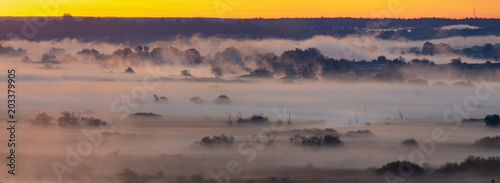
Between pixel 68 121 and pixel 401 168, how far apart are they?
13.8 m

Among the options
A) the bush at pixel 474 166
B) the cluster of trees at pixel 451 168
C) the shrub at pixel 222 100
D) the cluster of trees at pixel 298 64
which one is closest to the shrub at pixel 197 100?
the shrub at pixel 222 100

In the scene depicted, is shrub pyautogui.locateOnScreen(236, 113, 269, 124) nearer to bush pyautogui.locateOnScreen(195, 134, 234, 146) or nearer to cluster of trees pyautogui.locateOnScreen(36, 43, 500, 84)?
bush pyautogui.locateOnScreen(195, 134, 234, 146)

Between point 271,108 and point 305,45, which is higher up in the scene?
point 305,45

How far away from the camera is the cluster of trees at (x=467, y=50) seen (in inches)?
3595

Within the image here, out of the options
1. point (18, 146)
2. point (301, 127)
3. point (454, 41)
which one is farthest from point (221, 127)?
point (454, 41)

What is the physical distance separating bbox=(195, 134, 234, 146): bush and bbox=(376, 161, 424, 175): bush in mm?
5890

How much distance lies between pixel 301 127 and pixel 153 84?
28.5m

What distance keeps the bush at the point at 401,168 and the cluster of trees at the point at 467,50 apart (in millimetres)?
62009

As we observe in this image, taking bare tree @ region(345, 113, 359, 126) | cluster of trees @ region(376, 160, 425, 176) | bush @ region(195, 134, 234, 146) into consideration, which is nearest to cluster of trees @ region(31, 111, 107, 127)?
bush @ region(195, 134, 234, 146)

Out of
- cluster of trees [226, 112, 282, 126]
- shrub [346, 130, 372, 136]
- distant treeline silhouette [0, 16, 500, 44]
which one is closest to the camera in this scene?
shrub [346, 130, 372, 136]

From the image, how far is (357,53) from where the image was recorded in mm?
98000

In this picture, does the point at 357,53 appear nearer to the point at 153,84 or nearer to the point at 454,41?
the point at 454,41

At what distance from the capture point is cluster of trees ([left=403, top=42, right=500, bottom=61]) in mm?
91306

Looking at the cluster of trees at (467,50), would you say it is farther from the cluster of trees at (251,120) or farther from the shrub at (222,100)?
the cluster of trees at (251,120)
